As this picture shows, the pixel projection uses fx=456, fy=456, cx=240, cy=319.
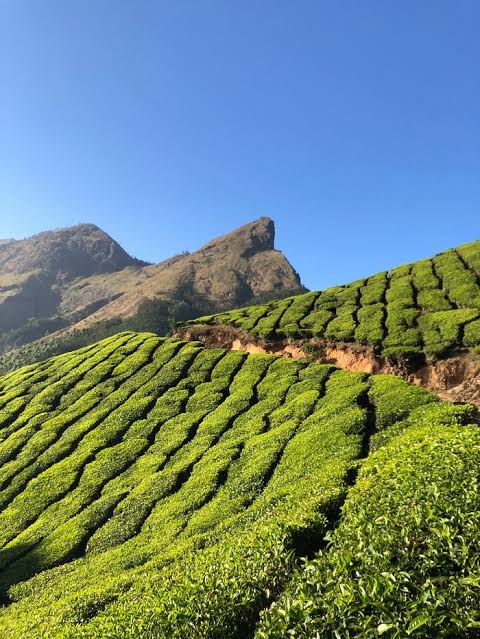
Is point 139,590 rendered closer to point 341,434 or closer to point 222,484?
point 222,484

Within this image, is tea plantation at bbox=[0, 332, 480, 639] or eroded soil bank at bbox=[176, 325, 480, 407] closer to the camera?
tea plantation at bbox=[0, 332, 480, 639]

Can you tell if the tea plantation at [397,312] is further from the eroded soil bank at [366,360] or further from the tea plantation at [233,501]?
the tea plantation at [233,501]

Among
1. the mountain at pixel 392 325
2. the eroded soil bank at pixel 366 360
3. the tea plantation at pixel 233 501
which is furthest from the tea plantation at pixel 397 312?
the tea plantation at pixel 233 501

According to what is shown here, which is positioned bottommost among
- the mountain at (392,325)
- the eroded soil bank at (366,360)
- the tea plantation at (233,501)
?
the tea plantation at (233,501)

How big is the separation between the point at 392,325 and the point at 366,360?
4071mm

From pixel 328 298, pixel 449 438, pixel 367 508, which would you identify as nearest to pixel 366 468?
pixel 449 438

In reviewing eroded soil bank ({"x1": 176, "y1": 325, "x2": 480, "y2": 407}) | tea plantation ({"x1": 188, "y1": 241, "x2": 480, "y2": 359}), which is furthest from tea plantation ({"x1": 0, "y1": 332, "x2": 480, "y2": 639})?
eroded soil bank ({"x1": 176, "y1": 325, "x2": 480, "y2": 407})

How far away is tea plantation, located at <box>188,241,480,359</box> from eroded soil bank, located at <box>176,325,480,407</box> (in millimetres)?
769

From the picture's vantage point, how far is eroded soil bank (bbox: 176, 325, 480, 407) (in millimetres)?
28656

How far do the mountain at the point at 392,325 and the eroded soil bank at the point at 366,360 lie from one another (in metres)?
0.06

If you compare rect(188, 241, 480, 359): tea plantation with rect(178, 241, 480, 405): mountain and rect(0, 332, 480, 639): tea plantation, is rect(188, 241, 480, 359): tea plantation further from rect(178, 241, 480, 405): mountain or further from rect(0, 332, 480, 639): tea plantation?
rect(0, 332, 480, 639): tea plantation

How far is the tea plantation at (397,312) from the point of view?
108ft

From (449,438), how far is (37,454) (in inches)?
1193

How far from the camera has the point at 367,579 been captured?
8.31 meters
